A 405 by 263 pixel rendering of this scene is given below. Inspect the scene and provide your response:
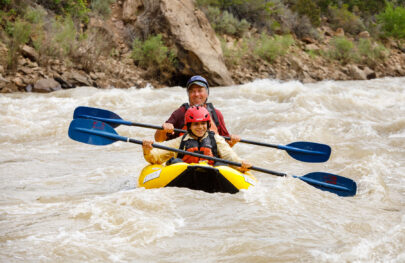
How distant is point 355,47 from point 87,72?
14499mm

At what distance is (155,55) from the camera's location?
12.7 m

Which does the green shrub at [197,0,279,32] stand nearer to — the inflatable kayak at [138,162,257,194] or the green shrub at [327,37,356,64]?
the green shrub at [327,37,356,64]

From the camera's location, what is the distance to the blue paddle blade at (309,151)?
15.3ft

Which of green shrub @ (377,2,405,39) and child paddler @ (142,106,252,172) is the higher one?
green shrub @ (377,2,405,39)

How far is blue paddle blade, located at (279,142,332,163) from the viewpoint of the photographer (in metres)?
4.66

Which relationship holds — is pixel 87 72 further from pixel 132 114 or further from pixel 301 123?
pixel 301 123

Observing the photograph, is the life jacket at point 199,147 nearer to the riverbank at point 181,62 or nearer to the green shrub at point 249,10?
the riverbank at point 181,62

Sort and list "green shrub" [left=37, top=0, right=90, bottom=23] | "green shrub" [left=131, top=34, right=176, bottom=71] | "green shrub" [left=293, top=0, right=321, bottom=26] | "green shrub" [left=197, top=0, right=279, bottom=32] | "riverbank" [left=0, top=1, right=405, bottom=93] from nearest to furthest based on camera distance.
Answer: "riverbank" [left=0, top=1, right=405, bottom=93] < "green shrub" [left=131, top=34, right=176, bottom=71] < "green shrub" [left=37, top=0, right=90, bottom=23] < "green shrub" [left=197, top=0, right=279, bottom=32] < "green shrub" [left=293, top=0, right=321, bottom=26]

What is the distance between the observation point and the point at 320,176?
4.13m

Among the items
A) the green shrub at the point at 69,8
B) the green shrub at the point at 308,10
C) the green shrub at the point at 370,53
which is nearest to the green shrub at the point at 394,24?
the green shrub at the point at 370,53

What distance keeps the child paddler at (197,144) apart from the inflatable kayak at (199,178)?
0.26 m

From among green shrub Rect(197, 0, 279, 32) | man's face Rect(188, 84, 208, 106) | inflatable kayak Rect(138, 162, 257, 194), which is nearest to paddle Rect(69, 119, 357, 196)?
inflatable kayak Rect(138, 162, 257, 194)

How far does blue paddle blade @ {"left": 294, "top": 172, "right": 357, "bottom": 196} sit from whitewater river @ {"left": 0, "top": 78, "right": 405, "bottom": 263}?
0.07 m

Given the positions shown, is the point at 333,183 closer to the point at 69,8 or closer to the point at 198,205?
the point at 198,205
